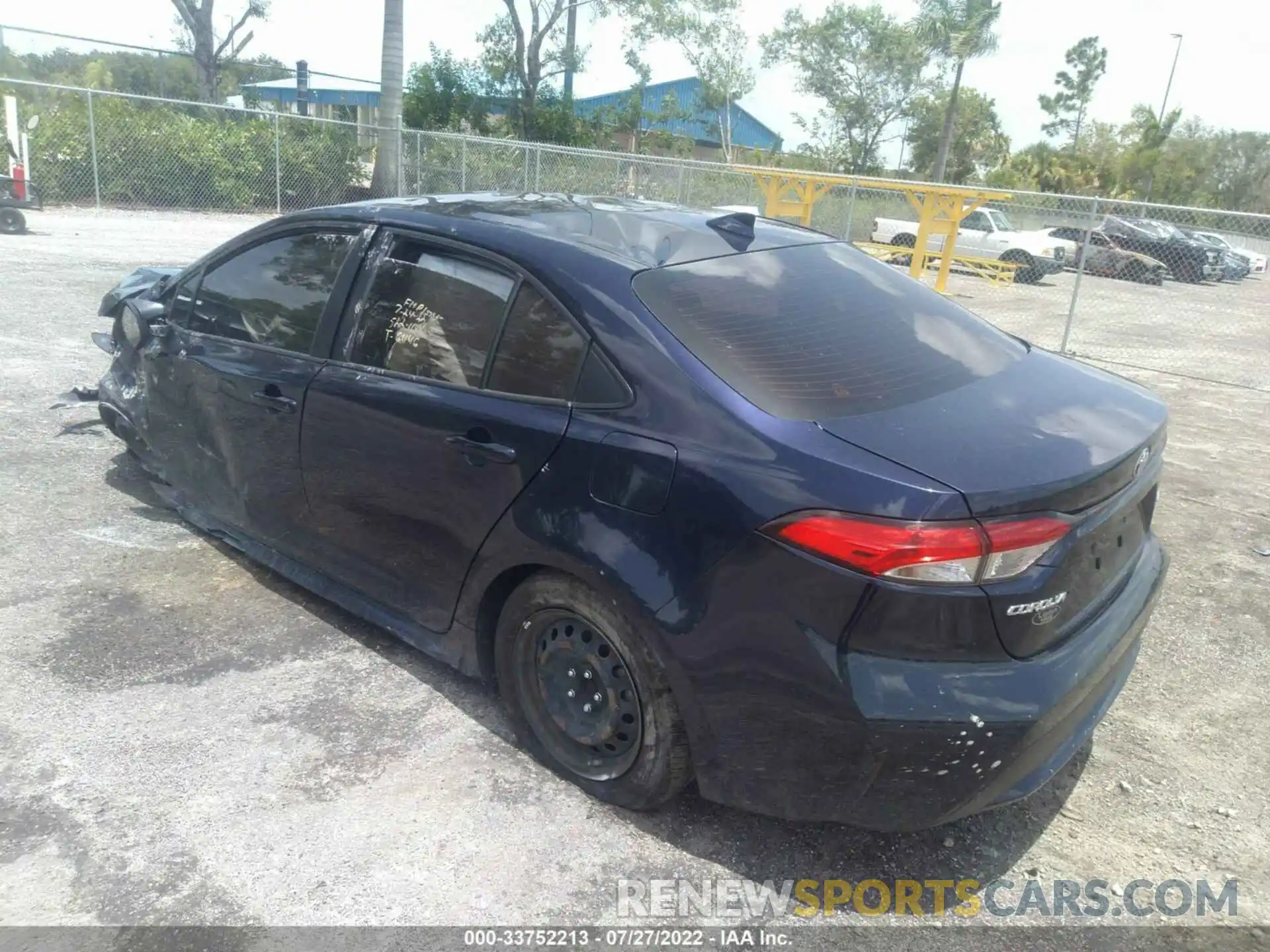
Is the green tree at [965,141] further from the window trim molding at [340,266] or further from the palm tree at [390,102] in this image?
the window trim molding at [340,266]

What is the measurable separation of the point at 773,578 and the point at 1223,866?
1.66 meters

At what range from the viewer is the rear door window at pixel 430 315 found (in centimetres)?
295

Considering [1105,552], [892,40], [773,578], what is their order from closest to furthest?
[773,578], [1105,552], [892,40]

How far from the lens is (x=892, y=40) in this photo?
133ft

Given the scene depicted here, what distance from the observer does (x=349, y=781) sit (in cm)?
281

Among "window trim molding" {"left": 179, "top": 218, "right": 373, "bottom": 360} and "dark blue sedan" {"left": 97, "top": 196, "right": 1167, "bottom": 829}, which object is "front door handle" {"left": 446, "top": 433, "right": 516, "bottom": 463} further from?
"window trim molding" {"left": 179, "top": 218, "right": 373, "bottom": 360}

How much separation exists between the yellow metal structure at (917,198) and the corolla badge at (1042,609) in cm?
1167

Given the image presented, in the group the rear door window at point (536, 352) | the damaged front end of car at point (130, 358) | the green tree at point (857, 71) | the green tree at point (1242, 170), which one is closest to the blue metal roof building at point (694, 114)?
the green tree at point (857, 71)

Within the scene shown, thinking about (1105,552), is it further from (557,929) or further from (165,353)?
(165,353)

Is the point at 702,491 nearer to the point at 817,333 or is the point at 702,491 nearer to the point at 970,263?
the point at 817,333

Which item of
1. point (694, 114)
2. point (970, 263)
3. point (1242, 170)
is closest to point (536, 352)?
point (970, 263)

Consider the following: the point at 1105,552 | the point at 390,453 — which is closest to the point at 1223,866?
the point at 1105,552

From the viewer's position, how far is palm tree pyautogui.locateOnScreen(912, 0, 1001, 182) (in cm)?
3450

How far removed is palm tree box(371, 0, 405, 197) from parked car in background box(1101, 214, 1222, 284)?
51.5ft
